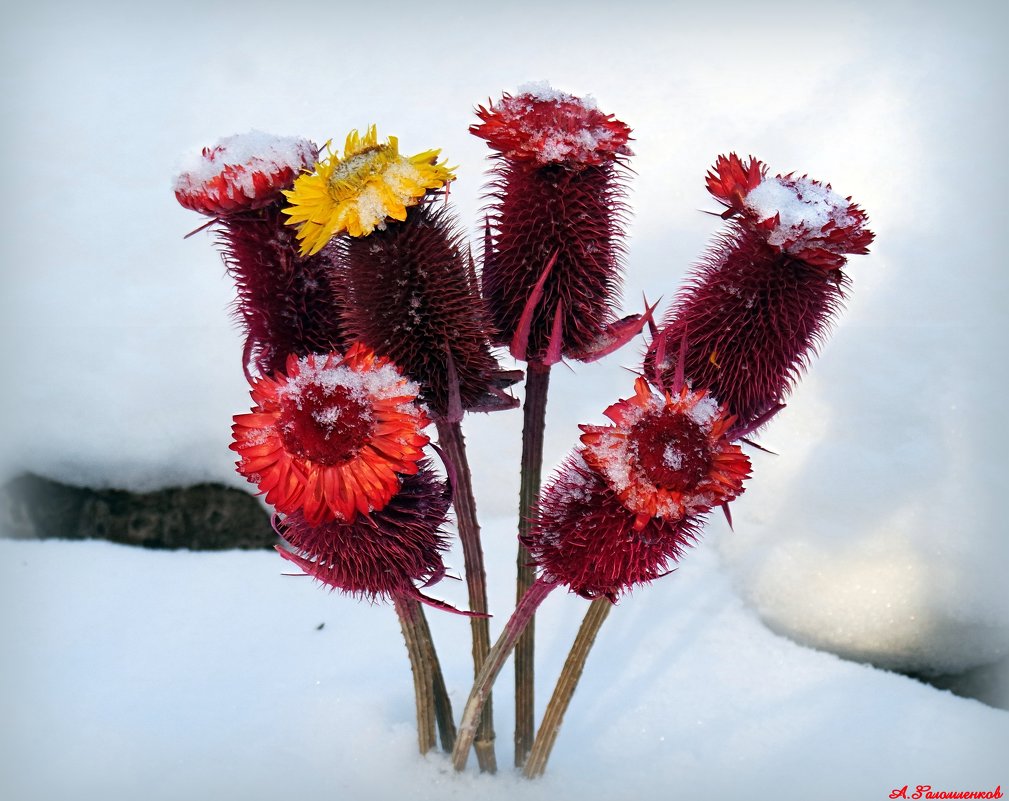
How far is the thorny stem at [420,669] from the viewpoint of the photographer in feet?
2.78

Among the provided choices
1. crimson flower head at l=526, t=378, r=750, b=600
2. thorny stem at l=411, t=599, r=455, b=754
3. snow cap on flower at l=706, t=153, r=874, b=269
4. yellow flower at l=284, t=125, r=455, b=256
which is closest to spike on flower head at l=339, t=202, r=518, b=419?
yellow flower at l=284, t=125, r=455, b=256

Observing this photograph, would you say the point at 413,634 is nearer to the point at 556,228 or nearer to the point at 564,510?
the point at 564,510

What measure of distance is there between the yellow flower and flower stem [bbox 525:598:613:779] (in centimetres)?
42

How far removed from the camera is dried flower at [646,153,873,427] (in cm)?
70

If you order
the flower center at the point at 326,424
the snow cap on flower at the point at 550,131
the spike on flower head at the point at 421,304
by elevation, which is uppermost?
the snow cap on flower at the point at 550,131

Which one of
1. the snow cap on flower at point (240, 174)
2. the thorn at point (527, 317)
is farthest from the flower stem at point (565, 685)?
the snow cap on flower at point (240, 174)

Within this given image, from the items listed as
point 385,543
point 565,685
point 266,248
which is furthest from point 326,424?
point 565,685

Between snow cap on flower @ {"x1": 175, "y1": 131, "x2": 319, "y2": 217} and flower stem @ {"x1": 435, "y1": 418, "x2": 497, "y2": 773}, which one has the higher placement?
snow cap on flower @ {"x1": 175, "y1": 131, "x2": 319, "y2": 217}

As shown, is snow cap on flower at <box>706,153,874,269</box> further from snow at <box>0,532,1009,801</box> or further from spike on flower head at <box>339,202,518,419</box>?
snow at <box>0,532,1009,801</box>

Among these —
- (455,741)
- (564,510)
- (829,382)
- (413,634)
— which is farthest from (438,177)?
(829,382)

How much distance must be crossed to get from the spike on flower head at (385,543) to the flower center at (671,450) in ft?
0.60

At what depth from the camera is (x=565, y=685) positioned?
2.99 feet

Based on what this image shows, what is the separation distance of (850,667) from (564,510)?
78cm

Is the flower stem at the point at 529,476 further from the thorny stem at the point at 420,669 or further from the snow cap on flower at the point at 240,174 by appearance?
the snow cap on flower at the point at 240,174
